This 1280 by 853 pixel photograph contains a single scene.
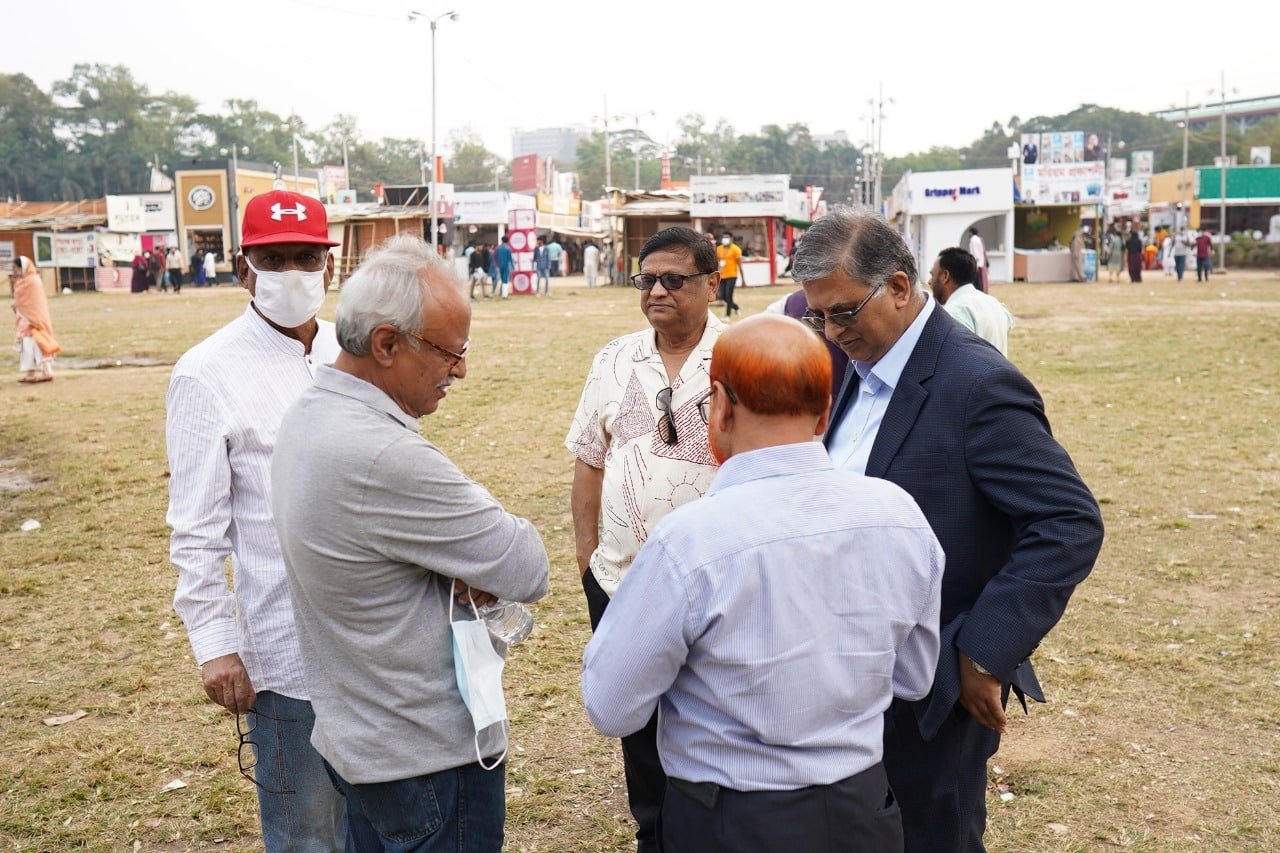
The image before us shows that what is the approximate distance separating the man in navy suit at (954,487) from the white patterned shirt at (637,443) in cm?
62

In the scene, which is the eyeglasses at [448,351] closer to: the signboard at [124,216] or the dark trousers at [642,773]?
the dark trousers at [642,773]

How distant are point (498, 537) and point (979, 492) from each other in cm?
109

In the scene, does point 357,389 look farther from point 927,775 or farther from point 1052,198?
point 1052,198

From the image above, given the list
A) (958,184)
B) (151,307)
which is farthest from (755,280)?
(151,307)

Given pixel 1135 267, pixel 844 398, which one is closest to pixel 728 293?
pixel 1135 267

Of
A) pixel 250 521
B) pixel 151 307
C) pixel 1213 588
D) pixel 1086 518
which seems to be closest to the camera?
pixel 1086 518

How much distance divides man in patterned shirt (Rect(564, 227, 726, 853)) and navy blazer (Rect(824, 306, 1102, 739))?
858 mm

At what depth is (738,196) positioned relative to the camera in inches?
1382

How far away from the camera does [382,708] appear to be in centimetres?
225

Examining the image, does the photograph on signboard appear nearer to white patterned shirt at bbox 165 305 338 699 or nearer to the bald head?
white patterned shirt at bbox 165 305 338 699

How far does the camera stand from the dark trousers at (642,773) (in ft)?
11.4

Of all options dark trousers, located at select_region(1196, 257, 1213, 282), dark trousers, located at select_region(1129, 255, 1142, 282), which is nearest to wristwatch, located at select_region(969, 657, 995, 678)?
dark trousers, located at select_region(1129, 255, 1142, 282)

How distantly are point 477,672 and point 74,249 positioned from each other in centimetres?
4607

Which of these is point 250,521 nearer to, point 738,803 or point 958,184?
point 738,803
